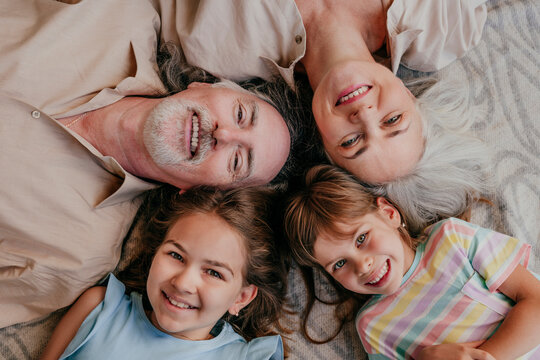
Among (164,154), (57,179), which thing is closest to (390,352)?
(164,154)

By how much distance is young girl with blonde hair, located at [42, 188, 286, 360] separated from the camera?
1.67m

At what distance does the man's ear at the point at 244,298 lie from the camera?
1.83 m

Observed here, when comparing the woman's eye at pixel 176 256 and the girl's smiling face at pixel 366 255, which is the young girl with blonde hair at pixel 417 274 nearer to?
the girl's smiling face at pixel 366 255

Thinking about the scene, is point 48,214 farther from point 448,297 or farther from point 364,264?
point 448,297

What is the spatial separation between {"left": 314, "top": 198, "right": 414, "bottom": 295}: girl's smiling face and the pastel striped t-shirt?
0.34 feet

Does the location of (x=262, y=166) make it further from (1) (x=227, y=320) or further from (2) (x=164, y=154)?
(1) (x=227, y=320)

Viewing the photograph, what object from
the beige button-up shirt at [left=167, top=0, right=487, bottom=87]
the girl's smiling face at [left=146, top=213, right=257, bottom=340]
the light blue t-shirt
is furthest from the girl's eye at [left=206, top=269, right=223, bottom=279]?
the beige button-up shirt at [left=167, top=0, right=487, bottom=87]

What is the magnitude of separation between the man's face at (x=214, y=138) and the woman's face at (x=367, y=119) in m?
0.25

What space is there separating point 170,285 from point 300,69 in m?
1.18

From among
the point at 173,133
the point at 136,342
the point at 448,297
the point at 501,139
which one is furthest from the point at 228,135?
the point at 501,139

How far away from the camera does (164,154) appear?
5.92 ft

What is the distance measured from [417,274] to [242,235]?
712 mm

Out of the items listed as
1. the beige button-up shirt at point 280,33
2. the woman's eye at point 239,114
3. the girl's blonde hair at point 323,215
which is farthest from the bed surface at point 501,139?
the woman's eye at point 239,114

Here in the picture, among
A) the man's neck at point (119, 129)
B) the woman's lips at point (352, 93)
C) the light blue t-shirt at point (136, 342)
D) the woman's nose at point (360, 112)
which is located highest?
the woman's lips at point (352, 93)
